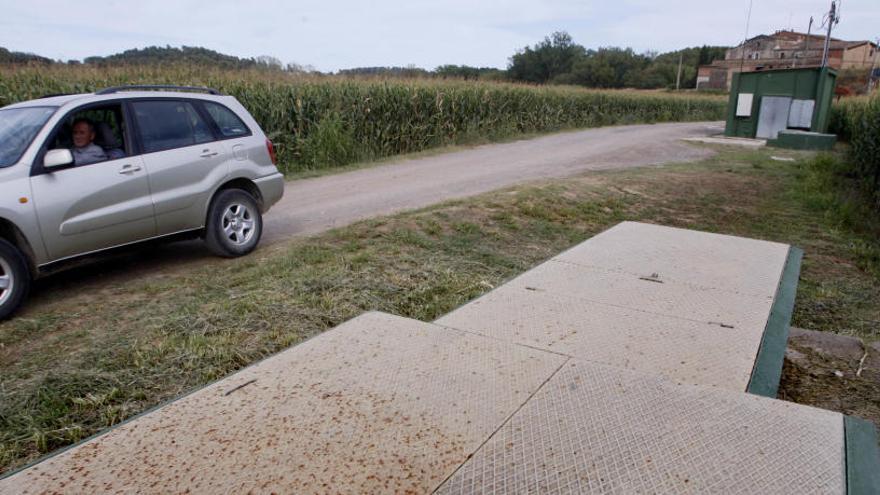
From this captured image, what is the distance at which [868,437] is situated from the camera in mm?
2430

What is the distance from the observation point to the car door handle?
18.1 feet

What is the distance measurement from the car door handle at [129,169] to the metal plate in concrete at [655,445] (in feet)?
14.7

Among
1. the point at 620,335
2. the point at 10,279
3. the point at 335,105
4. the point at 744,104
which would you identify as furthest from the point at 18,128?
the point at 744,104

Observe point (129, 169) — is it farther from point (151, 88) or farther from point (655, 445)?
point (655, 445)

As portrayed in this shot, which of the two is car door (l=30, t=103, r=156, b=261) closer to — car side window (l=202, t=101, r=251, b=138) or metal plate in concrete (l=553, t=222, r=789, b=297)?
car side window (l=202, t=101, r=251, b=138)

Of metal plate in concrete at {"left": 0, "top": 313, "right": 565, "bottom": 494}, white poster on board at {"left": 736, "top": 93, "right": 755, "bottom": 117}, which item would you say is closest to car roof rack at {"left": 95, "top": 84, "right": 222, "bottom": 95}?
metal plate in concrete at {"left": 0, "top": 313, "right": 565, "bottom": 494}

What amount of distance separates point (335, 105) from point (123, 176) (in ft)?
36.3

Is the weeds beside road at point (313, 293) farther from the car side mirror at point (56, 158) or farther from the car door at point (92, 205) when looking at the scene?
the car side mirror at point (56, 158)

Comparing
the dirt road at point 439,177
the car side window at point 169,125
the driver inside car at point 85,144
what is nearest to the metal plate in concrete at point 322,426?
the driver inside car at point 85,144

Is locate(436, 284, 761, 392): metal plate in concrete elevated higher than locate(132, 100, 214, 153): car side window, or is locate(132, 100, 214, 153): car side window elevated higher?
locate(132, 100, 214, 153): car side window

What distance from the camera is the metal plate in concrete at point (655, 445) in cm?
213

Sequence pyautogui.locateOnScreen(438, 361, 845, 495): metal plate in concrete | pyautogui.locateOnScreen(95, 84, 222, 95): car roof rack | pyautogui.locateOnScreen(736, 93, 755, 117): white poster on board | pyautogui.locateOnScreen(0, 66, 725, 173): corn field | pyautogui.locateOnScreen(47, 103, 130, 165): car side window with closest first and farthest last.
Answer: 1. pyautogui.locateOnScreen(438, 361, 845, 495): metal plate in concrete
2. pyautogui.locateOnScreen(47, 103, 130, 165): car side window
3. pyautogui.locateOnScreen(95, 84, 222, 95): car roof rack
4. pyautogui.locateOnScreen(0, 66, 725, 173): corn field
5. pyautogui.locateOnScreen(736, 93, 755, 117): white poster on board

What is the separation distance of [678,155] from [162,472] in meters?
18.2

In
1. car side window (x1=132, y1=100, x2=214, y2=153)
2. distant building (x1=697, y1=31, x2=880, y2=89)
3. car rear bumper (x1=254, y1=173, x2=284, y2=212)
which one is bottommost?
car rear bumper (x1=254, y1=173, x2=284, y2=212)
